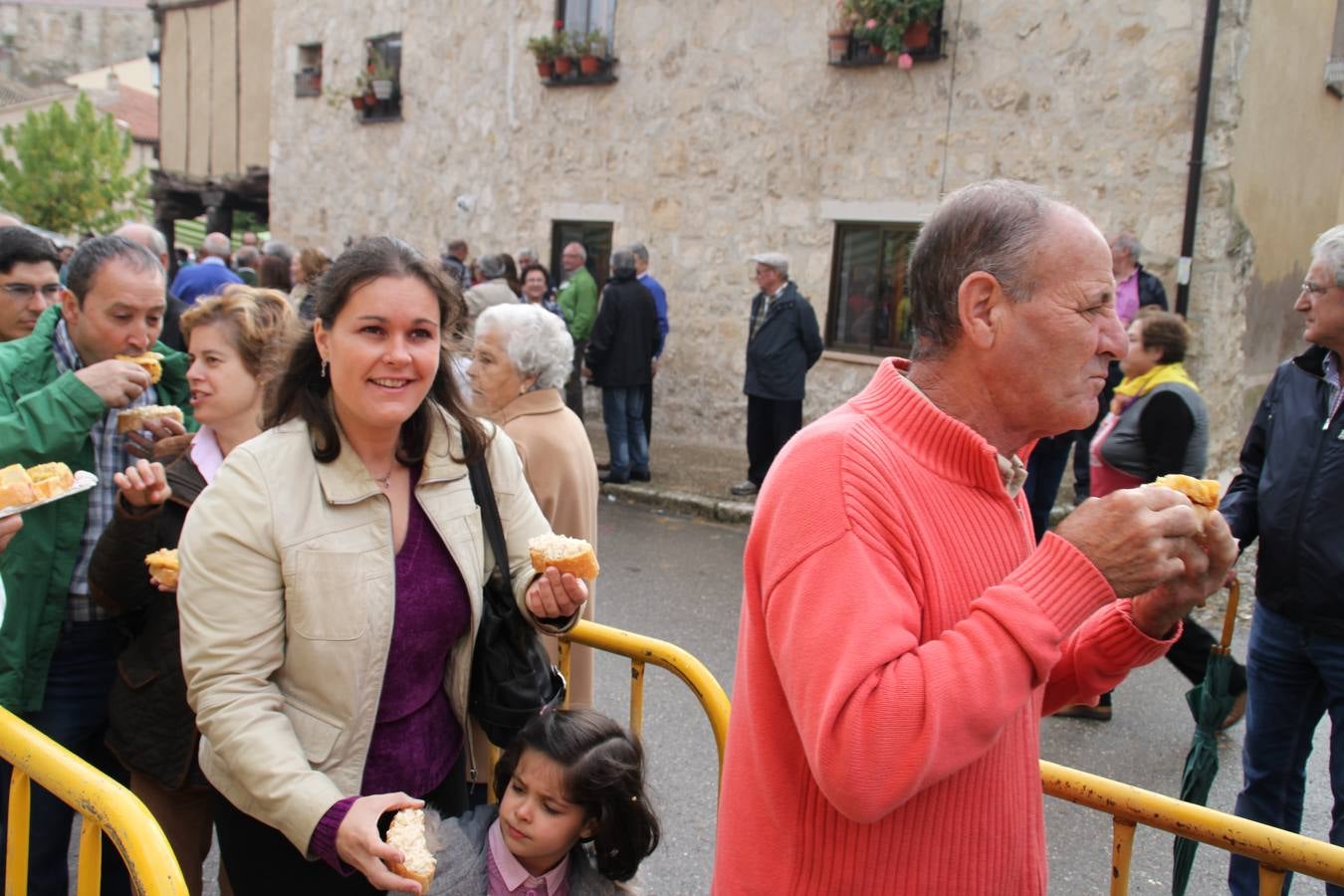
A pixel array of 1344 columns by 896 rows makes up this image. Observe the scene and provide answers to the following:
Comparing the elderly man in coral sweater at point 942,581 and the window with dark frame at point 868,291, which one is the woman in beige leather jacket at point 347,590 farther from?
the window with dark frame at point 868,291

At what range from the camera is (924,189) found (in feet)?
35.0

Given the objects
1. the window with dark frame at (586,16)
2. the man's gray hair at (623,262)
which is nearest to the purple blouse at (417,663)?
the man's gray hair at (623,262)

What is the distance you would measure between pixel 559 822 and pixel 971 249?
4.80ft

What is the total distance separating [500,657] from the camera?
229 centimetres

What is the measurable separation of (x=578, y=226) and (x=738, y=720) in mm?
12632

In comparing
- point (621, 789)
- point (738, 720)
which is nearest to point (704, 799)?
point (621, 789)

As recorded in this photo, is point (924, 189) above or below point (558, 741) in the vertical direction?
above

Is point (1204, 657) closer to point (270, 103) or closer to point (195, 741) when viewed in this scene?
point (195, 741)

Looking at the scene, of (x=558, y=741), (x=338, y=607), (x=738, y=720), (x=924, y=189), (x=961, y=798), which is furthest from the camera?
(x=924, y=189)

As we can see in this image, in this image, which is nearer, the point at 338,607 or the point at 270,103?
the point at 338,607

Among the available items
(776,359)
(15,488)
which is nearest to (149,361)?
(15,488)

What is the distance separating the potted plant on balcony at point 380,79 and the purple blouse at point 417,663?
15139 mm

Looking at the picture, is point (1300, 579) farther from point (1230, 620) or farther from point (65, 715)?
point (65, 715)

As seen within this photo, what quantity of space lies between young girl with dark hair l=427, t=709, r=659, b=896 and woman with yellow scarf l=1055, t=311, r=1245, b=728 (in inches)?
133
